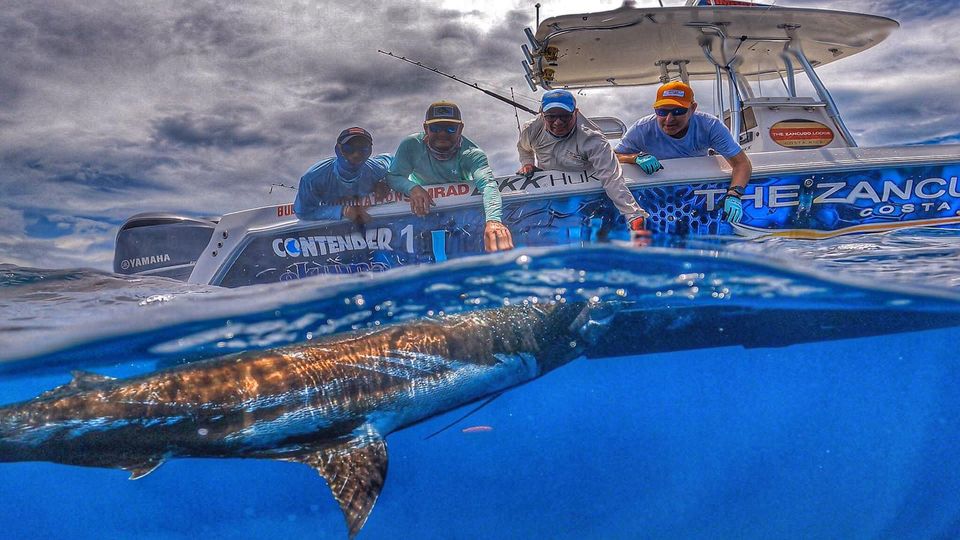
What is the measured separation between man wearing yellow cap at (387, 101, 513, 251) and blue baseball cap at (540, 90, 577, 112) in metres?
0.93

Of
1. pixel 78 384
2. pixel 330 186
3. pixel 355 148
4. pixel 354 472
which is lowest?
pixel 354 472

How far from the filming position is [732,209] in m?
6.25

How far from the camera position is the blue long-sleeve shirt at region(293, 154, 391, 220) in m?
6.79

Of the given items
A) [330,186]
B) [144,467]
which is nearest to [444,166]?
[330,186]

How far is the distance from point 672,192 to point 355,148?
12.0 feet

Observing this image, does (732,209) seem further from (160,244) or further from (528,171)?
(160,244)

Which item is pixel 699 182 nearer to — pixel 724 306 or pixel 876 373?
pixel 724 306

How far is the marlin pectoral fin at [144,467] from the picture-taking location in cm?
457

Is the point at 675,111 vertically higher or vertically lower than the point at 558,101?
lower

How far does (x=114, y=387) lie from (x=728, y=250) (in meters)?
6.36

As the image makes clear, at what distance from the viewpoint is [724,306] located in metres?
8.31

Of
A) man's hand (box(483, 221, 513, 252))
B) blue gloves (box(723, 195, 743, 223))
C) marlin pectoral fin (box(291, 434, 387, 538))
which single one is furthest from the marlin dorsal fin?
blue gloves (box(723, 195, 743, 223))

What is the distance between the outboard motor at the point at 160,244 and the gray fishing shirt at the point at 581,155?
4.62 meters

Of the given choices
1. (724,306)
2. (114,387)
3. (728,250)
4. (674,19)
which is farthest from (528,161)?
(114,387)
